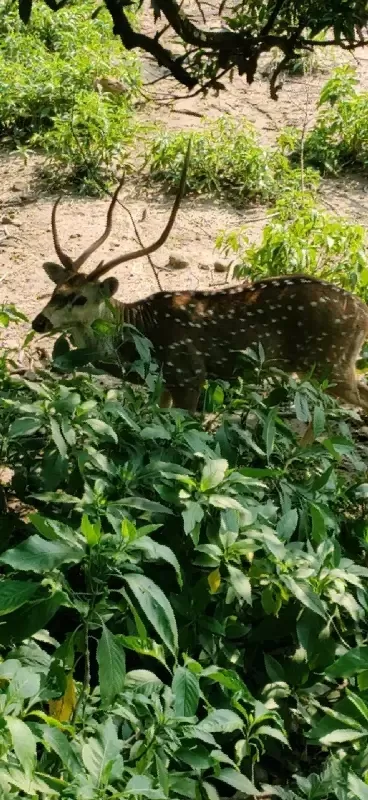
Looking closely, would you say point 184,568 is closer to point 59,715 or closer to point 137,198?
point 59,715

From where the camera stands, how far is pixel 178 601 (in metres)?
3.41

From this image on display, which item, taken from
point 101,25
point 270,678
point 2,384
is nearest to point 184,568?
point 270,678

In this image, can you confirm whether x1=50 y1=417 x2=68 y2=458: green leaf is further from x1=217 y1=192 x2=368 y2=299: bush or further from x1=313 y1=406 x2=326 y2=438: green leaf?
x1=217 y1=192 x2=368 y2=299: bush

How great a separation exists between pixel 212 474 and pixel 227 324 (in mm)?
2270

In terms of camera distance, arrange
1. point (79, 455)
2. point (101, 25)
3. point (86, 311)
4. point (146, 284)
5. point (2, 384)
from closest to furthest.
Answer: point (79, 455), point (2, 384), point (86, 311), point (146, 284), point (101, 25)

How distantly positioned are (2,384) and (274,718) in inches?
69.1

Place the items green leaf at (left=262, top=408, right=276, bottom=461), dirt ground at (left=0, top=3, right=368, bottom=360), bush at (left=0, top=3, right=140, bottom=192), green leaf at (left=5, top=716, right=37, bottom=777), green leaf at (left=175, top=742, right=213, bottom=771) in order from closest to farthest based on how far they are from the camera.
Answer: green leaf at (left=5, top=716, right=37, bottom=777)
green leaf at (left=175, top=742, right=213, bottom=771)
green leaf at (left=262, top=408, right=276, bottom=461)
dirt ground at (left=0, top=3, right=368, bottom=360)
bush at (left=0, top=3, right=140, bottom=192)

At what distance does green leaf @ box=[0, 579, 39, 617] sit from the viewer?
258 centimetres

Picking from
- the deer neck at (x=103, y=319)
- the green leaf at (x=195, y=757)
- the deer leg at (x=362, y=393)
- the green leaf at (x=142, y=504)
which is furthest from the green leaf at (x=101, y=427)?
the deer leg at (x=362, y=393)

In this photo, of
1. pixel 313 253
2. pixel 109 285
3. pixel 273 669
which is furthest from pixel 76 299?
pixel 273 669

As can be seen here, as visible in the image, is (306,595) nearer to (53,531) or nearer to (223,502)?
(223,502)

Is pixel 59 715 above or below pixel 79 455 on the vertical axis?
below

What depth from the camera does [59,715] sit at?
2938 mm

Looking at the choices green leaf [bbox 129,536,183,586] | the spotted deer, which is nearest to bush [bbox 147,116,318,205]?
the spotted deer
